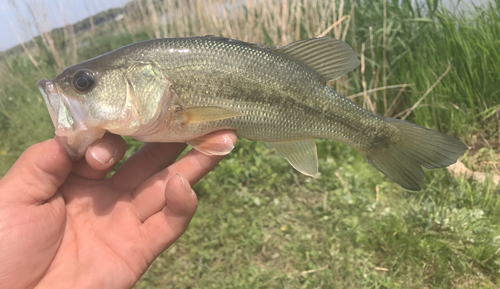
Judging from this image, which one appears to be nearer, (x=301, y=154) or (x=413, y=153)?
(x=413, y=153)

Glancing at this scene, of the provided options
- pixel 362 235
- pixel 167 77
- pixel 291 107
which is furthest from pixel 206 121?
pixel 362 235

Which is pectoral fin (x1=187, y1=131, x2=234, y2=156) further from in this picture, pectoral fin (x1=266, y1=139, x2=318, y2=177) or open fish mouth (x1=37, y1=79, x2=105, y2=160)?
open fish mouth (x1=37, y1=79, x2=105, y2=160)

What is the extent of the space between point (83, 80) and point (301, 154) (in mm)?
1326

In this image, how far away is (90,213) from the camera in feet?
6.26

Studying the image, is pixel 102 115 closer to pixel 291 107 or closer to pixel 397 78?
pixel 291 107

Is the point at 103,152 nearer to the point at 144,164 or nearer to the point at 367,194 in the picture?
the point at 144,164

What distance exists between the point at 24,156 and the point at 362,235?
2713 mm

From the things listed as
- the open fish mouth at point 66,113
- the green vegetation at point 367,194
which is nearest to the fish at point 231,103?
the open fish mouth at point 66,113

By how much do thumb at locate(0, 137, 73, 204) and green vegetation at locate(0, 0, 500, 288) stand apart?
1561mm

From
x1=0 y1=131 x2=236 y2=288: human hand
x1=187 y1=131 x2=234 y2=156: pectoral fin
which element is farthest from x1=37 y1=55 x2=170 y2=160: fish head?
x1=187 y1=131 x2=234 y2=156: pectoral fin

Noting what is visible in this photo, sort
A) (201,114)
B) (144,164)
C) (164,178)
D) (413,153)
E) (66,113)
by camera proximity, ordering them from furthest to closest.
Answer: (144,164) → (164,178) → (413,153) → (201,114) → (66,113)

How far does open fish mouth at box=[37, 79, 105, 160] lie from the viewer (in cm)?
152

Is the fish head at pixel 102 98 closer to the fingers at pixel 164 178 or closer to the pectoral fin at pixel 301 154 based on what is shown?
the fingers at pixel 164 178

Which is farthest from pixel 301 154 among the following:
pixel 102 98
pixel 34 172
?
pixel 34 172
